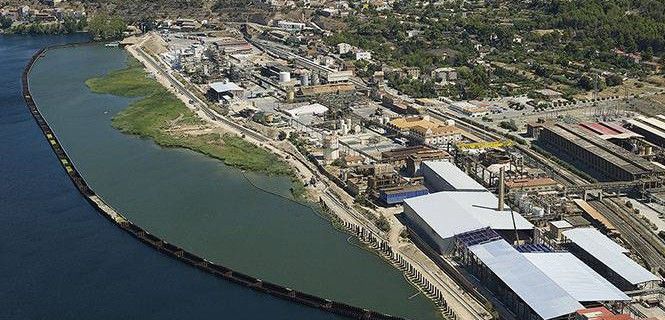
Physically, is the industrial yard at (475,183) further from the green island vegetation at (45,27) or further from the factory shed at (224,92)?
the green island vegetation at (45,27)

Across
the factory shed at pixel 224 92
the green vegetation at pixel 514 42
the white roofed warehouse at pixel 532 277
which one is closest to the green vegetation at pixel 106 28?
the green vegetation at pixel 514 42

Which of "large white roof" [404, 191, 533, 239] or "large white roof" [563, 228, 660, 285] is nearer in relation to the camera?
"large white roof" [563, 228, 660, 285]

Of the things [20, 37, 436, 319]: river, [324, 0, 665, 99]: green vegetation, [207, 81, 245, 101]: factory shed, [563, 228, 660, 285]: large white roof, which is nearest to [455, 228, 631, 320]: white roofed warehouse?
[563, 228, 660, 285]: large white roof

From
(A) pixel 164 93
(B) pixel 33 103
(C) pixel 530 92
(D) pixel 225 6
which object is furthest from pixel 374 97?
(D) pixel 225 6

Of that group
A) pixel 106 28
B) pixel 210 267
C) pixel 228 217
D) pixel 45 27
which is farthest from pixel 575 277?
pixel 45 27

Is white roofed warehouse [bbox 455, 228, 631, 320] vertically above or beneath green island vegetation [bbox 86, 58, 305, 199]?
above

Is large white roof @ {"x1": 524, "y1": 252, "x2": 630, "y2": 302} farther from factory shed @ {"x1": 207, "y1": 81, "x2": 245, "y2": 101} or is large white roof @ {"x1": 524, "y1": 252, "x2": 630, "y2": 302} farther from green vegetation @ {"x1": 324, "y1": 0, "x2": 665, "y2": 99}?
factory shed @ {"x1": 207, "y1": 81, "x2": 245, "y2": 101}
